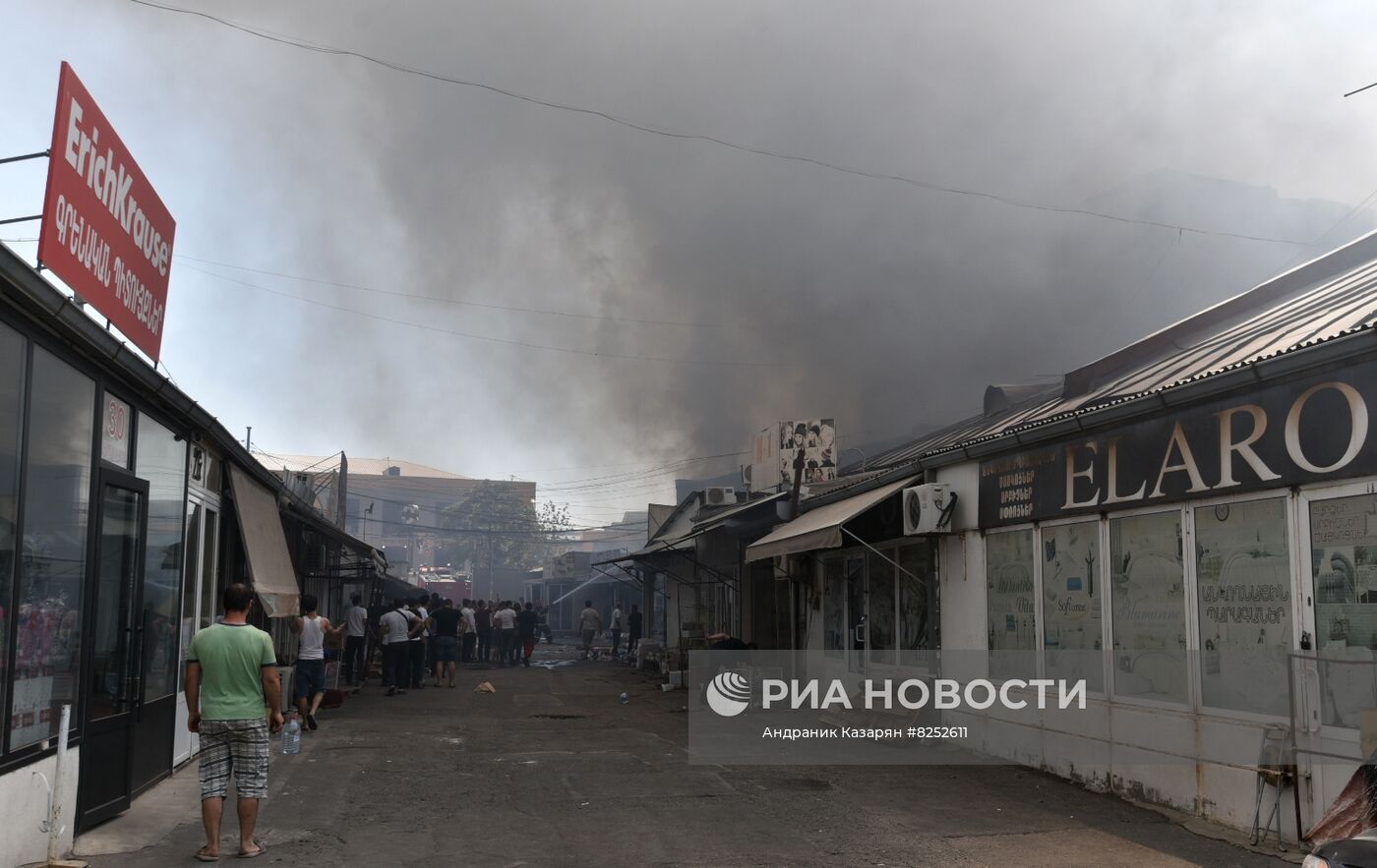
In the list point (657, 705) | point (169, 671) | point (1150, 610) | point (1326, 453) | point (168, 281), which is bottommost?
point (657, 705)

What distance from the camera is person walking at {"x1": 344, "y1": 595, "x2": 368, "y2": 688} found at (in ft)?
59.7

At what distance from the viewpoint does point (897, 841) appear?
720 cm

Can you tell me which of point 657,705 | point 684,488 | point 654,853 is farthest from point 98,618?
point 684,488

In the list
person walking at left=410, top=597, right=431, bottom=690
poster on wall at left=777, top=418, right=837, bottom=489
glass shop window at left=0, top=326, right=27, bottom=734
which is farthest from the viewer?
poster on wall at left=777, top=418, right=837, bottom=489

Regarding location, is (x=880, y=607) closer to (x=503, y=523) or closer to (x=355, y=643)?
(x=355, y=643)

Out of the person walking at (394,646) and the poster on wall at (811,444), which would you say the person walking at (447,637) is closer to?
the person walking at (394,646)

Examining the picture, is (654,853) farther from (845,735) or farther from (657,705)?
(657,705)

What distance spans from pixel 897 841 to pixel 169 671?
Answer: 19.7ft

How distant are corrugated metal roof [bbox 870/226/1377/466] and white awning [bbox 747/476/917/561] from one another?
1.19m

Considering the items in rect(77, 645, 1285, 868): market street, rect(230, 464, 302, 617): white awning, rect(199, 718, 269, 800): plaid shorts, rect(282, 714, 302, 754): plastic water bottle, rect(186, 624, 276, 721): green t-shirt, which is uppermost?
rect(230, 464, 302, 617): white awning

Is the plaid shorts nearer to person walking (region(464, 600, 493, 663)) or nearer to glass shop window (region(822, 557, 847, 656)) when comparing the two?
glass shop window (region(822, 557, 847, 656))

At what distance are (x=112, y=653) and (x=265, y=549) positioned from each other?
2990 mm

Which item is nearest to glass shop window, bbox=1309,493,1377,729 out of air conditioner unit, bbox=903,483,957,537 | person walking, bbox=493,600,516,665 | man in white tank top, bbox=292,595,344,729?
air conditioner unit, bbox=903,483,957,537

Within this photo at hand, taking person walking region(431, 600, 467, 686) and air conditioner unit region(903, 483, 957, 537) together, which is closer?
air conditioner unit region(903, 483, 957, 537)
